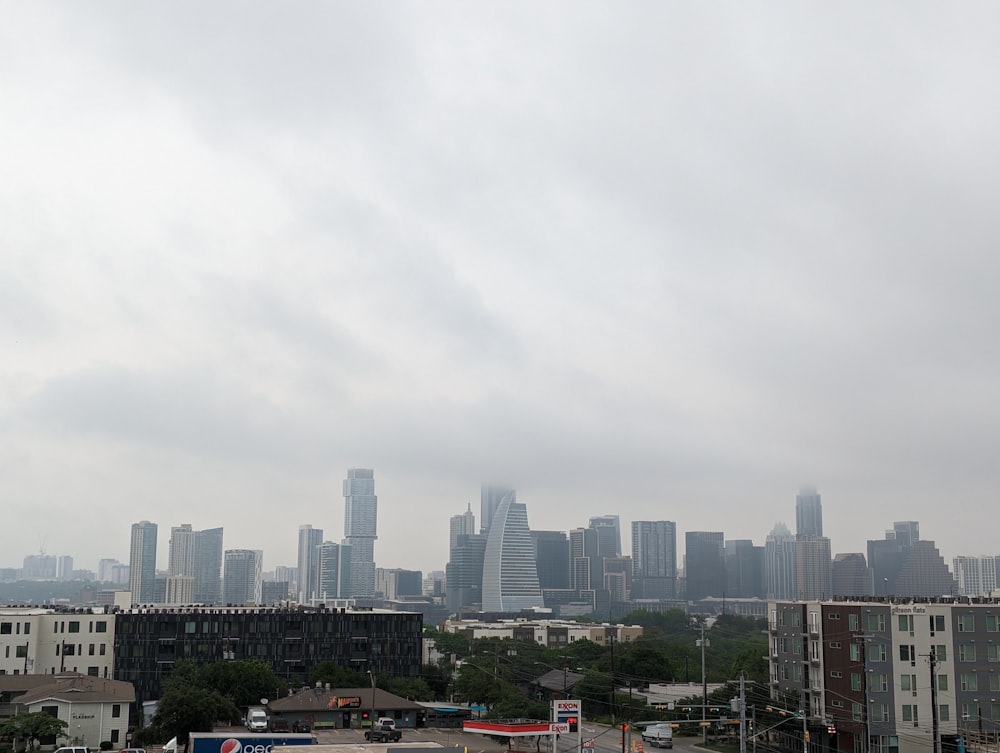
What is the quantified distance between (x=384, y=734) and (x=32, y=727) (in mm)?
27738

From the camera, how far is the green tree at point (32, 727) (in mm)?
71188

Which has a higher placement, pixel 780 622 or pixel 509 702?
pixel 780 622

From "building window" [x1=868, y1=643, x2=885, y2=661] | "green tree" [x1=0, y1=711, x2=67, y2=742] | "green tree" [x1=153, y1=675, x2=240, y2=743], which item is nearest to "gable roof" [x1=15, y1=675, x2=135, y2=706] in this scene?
"green tree" [x1=0, y1=711, x2=67, y2=742]

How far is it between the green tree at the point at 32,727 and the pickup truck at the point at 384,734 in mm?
23581

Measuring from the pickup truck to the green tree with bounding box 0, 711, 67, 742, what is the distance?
23.6 meters

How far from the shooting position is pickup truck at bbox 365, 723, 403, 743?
83250mm

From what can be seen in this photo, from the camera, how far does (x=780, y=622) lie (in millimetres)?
89562

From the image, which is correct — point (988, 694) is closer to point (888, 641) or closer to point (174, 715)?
point (888, 641)

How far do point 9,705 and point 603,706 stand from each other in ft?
196

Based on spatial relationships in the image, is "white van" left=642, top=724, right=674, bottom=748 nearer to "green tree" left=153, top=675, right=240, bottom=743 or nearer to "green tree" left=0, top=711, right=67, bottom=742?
"green tree" left=153, top=675, right=240, bottom=743

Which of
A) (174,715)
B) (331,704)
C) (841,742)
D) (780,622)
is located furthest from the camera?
(331,704)

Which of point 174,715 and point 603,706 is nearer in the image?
point 174,715

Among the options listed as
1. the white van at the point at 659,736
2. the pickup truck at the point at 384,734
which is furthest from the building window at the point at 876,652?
the pickup truck at the point at 384,734

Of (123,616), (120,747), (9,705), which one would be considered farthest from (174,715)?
(123,616)
